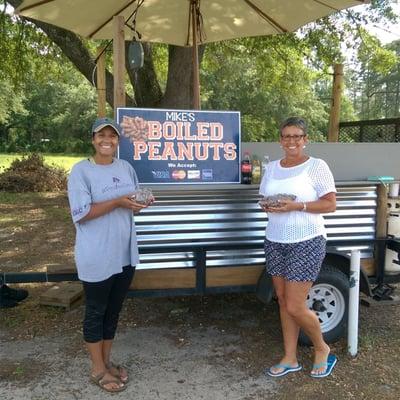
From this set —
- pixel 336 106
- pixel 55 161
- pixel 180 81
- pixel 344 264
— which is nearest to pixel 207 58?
pixel 180 81

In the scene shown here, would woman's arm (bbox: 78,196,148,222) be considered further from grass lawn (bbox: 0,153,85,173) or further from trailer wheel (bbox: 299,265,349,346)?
grass lawn (bbox: 0,153,85,173)

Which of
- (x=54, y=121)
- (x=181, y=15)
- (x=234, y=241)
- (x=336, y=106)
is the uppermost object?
(x=54, y=121)

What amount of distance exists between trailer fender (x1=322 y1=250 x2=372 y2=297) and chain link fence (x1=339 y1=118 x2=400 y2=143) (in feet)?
7.24

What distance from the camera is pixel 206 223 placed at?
3990 millimetres

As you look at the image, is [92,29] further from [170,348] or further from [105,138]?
[170,348]

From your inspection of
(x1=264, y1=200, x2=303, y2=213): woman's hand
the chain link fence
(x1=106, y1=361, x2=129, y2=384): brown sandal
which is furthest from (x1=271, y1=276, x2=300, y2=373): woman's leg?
the chain link fence

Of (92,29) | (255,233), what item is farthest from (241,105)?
(255,233)

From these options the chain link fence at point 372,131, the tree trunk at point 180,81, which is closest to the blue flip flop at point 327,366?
the chain link fence at point 372,131

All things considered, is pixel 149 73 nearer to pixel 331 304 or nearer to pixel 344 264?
pixel 344 264

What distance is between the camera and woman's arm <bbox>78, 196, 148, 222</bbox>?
10.0ft

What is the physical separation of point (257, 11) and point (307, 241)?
3303 mm

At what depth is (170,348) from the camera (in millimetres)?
4086

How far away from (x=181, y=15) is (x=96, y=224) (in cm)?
366

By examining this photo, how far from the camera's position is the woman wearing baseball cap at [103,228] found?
A: 10.1 feet
